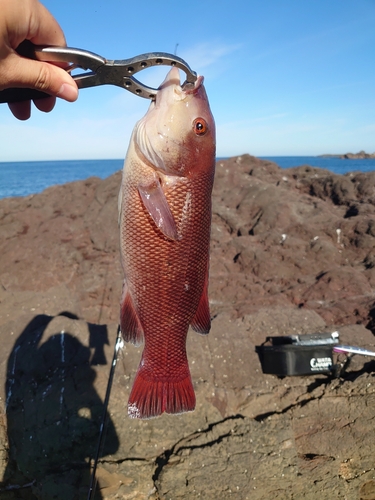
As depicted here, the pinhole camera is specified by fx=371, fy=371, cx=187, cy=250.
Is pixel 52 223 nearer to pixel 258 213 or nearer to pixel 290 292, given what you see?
pixel 258 213

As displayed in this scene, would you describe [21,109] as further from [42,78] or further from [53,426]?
[53,426]

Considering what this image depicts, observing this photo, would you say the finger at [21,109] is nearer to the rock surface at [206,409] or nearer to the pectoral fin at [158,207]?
the pectoral fin at [158,207]

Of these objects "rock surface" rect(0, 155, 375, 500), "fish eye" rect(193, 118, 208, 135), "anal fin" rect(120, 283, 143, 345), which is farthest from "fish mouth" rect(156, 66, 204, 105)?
"rock surface" rect(0, 155, 375, 500)

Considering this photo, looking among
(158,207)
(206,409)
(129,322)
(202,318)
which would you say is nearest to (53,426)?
(206,409)

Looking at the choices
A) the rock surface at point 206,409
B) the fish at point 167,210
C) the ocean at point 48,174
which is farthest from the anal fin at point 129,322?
the ocean at point 48,174

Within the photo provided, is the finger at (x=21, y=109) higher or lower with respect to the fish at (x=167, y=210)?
higher

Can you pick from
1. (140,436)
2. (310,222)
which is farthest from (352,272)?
(140,436)

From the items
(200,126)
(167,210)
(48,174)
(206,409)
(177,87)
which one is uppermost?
(48,174)
